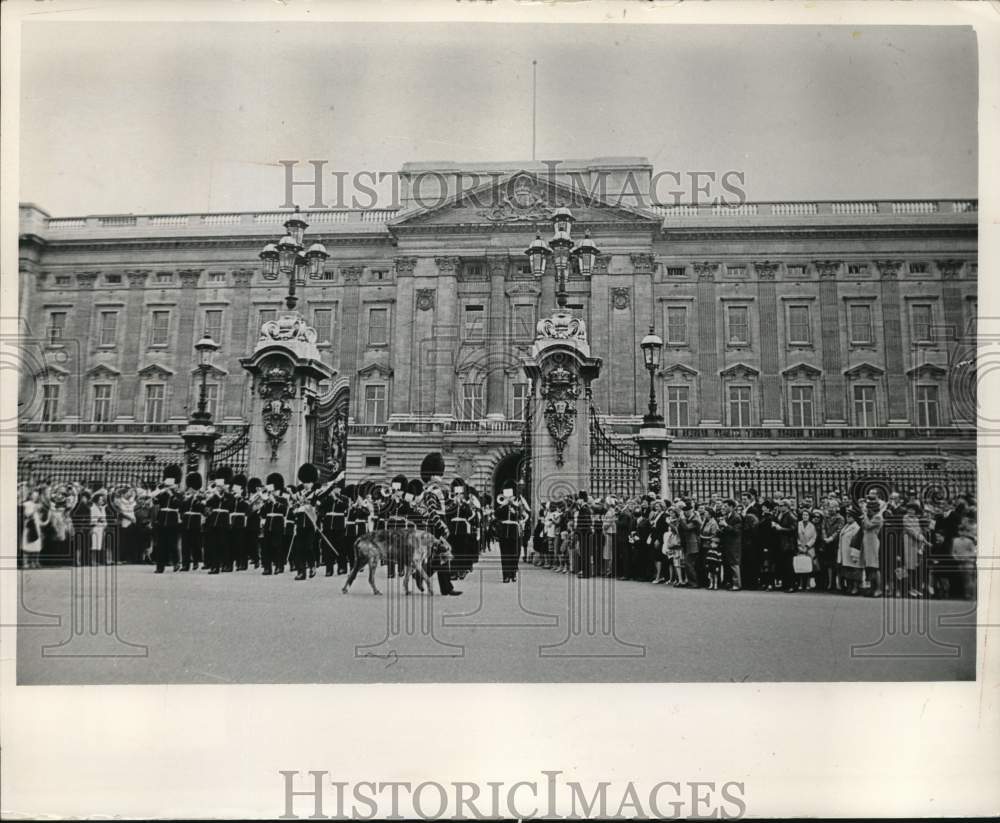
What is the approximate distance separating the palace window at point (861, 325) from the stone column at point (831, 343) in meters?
0.25

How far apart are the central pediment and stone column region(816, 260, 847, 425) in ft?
9.85

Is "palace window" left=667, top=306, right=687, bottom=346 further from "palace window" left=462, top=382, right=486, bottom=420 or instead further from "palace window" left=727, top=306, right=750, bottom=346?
"palace window" left=462, top=382, right=486, bottom=420

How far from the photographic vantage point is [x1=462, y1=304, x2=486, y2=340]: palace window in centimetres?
1415

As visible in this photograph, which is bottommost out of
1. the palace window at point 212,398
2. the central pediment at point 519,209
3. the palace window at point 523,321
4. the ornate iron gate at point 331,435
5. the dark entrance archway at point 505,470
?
the dark entrance archway at point 505,470

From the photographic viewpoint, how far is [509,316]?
45.8ft

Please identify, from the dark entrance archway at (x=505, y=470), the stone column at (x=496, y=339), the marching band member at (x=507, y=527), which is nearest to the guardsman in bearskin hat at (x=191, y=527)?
the marching band member at (x=507, y=527)

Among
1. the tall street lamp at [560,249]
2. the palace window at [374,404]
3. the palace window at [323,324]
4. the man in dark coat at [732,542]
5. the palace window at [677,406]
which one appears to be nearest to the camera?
the man in dark coat at [732,542]

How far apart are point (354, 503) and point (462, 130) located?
4.74 meters

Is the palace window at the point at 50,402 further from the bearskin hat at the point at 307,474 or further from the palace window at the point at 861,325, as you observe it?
the palace window at the point at 861,325

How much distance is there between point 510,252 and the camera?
44.6 ft

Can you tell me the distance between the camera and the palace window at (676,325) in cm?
1374

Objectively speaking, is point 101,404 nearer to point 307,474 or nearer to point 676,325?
point 307,474

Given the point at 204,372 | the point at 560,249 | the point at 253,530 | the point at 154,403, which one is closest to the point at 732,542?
the point at 560,249

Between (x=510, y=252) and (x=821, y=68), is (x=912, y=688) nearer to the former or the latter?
(x=821, y=68)
